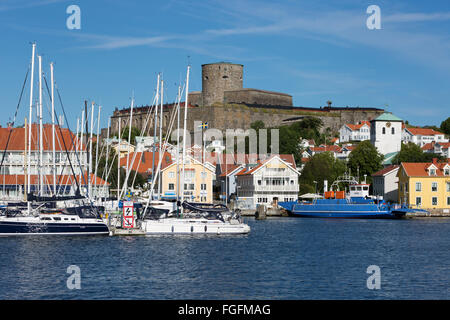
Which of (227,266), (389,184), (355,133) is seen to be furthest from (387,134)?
(227,266)

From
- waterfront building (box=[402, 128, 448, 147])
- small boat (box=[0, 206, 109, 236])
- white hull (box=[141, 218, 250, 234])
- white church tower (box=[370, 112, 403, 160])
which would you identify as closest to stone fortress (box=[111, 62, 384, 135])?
waterfront building (box=[402, 128, 448, 147])

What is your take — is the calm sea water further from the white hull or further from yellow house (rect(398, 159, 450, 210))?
yellow house (rect(398, 159, 450, 210))

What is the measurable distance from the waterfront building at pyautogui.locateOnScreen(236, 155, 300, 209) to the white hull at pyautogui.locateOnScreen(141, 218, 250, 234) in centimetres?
3245

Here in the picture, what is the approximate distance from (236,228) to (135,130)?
306 ft

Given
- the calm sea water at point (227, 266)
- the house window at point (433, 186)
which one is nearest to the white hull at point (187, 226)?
the calm sea water at point (227, 266)

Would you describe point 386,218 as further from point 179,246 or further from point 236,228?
point 179,246

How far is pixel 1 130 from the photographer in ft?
255

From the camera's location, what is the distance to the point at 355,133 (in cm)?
13125

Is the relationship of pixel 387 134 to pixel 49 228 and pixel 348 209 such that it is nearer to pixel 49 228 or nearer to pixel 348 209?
pixel 348 209

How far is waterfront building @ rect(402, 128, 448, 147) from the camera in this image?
126375mm

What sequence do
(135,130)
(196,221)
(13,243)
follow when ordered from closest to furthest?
(13,243), (196,221), (135,130)

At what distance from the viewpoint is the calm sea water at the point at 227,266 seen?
79.4 ft

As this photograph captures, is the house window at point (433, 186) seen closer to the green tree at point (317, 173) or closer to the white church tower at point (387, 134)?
the green tree at point (317, 173)
